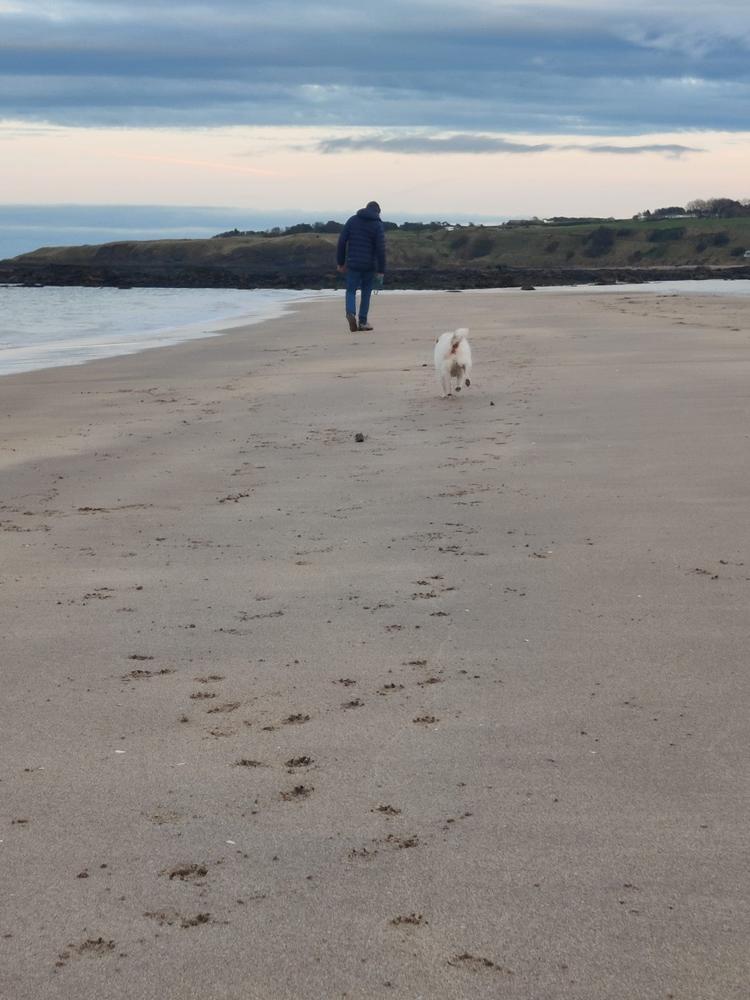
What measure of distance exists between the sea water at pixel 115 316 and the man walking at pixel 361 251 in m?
2.64

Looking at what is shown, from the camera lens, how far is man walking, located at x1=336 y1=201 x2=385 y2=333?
59.8 feet

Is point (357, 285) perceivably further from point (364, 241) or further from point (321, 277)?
point (321, 277)

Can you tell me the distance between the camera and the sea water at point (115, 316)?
17.9 metres

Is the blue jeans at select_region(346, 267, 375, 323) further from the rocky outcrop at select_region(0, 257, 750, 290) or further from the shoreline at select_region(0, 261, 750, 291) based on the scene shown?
the rocky outcrop at select_region(0, 257, 750, 290)

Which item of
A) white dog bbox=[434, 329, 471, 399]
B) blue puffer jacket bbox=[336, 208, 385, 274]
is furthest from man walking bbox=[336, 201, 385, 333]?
white dog bbox=[434, 329, 471, 399]

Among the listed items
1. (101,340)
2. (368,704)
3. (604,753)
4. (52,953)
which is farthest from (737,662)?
(101,340)

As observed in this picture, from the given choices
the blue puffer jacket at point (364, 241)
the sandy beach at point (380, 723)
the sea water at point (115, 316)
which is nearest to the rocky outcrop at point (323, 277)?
the sea water at point (115, 316)

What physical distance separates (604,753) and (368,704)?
2.41 feet

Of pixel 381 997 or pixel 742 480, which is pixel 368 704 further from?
pixel 742 480

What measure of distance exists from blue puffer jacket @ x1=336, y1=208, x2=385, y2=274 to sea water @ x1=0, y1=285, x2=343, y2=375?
2.98 metres

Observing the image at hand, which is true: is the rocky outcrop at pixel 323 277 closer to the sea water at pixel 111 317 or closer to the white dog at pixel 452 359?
the sea water at pixel 111 317

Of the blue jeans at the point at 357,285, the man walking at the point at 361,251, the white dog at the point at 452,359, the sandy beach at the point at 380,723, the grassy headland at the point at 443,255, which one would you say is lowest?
the sandy beach at the point at 380,723

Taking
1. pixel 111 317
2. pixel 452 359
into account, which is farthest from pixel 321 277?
pixel 452 359

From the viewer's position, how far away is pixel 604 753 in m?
3.25
